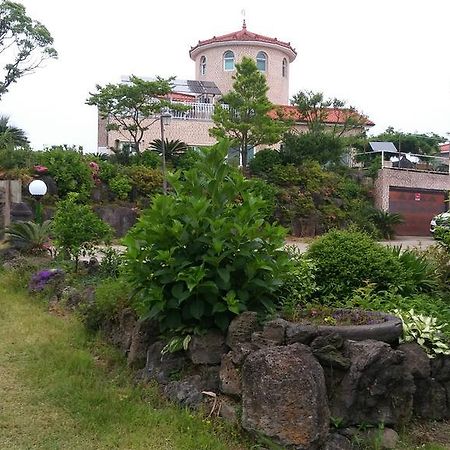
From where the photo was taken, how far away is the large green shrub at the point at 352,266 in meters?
5.23

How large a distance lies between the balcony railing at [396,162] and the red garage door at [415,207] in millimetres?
1074

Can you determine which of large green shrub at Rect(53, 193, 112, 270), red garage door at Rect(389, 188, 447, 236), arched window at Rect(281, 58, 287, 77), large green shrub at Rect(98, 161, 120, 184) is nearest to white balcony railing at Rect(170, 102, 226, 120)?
arched window at Rect(281, 58, 287, 77)

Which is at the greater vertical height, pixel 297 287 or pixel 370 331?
pixel 297 287

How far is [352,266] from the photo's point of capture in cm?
526

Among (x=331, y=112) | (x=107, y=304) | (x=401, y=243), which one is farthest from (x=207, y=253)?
(x=331, y=112)

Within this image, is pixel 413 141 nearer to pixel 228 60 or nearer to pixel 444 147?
pixel 444 147

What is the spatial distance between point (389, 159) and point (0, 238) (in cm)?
1876

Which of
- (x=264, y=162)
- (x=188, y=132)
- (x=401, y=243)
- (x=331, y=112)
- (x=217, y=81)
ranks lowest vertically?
(x=401, y=243)

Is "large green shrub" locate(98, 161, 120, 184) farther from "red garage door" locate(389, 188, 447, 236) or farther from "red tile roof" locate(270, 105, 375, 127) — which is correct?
"red garage door" locate(389, 188, 447, 236)

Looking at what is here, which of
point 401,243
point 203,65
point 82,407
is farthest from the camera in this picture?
point 203,65

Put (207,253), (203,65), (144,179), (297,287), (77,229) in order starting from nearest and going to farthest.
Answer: (207,253) → (297,287) → (77,229) → (144,179) → (203,65)

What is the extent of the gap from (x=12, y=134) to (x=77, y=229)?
12516mm

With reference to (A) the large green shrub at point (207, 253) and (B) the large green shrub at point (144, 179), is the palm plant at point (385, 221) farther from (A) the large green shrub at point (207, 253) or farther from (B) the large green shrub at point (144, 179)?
(A) the large green shrub at point (207, 253)

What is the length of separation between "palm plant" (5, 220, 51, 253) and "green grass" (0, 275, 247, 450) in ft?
17.5
